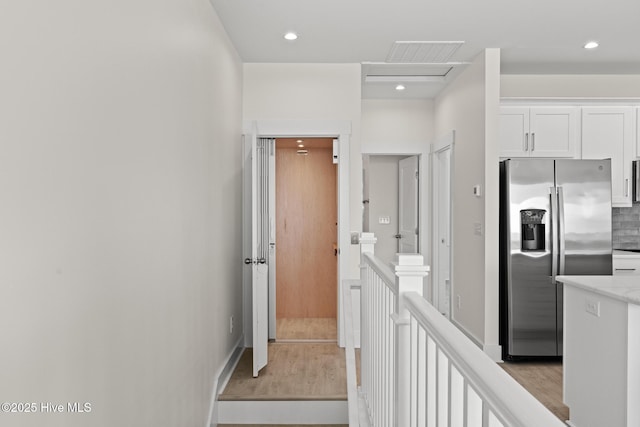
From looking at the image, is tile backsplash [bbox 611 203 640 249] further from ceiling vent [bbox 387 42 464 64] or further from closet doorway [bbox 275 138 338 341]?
closet doorway [bbox 275 138 338 341]

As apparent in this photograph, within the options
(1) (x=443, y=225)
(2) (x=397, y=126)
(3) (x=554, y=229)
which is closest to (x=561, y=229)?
(3) (x=554, y=229)

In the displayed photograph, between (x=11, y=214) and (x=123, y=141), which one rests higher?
(x=123, y=141)

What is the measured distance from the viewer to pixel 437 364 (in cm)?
111

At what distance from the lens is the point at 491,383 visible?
77 centimetres

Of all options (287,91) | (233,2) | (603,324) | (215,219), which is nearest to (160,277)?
→ (215,219)

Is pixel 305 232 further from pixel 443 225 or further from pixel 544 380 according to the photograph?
pixel 544 380

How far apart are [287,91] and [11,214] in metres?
3.46

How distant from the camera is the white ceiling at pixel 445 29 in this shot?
312 centimetres

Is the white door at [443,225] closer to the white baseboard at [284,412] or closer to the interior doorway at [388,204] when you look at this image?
the interior doorway at [388,204]

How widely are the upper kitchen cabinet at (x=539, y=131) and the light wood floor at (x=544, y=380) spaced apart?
1.94 metres

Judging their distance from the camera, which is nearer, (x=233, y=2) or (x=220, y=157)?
(x=233, y=2)

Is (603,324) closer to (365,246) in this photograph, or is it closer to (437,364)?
(365,246)

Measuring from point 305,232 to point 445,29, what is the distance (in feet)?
8.95

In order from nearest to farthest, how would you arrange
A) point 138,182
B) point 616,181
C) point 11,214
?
point 11,214
point 138,182
point 616,181
